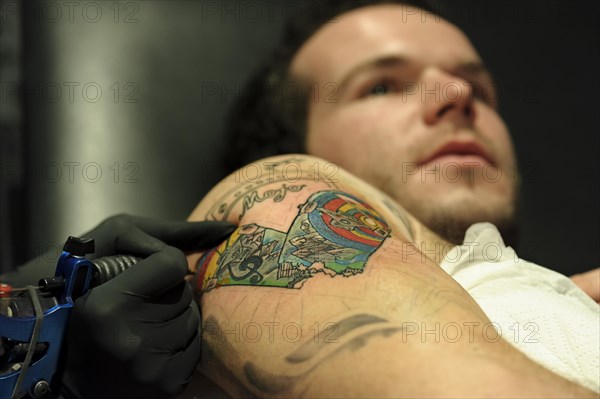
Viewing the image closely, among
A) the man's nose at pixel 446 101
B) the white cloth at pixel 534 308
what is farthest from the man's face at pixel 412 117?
the white cloth at pixel 534 308

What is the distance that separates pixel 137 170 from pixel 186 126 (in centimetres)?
18

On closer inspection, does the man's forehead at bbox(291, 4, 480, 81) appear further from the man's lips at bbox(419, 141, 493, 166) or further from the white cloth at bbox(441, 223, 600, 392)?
the white cloth at bbox(441, 223, 600, 392)

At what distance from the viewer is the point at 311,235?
0.77 m

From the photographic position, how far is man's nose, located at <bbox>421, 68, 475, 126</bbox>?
1195 millimetres

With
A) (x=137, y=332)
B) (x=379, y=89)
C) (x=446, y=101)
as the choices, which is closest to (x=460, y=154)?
(x=446, y=101)

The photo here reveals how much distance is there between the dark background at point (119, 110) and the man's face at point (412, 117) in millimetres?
288

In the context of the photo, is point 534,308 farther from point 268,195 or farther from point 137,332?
point 137,332

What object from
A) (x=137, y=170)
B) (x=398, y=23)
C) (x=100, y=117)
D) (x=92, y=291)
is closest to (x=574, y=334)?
(x=92, y=291)

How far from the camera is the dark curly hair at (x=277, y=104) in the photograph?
1.44 metres

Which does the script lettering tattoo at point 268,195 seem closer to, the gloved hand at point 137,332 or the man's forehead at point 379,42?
the gloved hand at point 137,332

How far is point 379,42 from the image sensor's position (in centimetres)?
131

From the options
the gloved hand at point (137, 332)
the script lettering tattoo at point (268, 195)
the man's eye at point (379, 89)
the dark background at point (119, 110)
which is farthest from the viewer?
the dark background at point (119, 110)

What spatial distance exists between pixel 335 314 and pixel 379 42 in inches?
32.2

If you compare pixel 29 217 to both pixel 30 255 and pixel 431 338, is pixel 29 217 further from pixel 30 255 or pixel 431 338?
pixel 431 338
